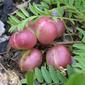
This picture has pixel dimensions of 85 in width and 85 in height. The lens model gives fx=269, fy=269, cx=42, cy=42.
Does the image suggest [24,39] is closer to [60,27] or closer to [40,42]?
[40,42]

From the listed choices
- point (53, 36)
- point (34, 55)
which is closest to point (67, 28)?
point (53, 36)

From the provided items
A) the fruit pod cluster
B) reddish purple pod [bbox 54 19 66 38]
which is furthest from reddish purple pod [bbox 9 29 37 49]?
reddish purple pod [bbox 54 19 66 38]

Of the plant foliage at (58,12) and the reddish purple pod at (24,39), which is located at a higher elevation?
the plant foliage at (58,12)

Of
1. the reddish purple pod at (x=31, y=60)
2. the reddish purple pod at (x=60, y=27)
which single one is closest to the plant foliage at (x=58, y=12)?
the reddish purple pod at (x=60, y=27)

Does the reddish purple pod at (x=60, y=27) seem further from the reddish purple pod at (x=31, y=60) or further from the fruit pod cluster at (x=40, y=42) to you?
Result: the reddish purple pod at (x=31, y=60)

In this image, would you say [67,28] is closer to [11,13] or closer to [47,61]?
[47,61]

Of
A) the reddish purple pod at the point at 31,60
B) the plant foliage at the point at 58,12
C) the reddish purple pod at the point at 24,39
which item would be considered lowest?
the reddish purple pod at the point at 31,60
